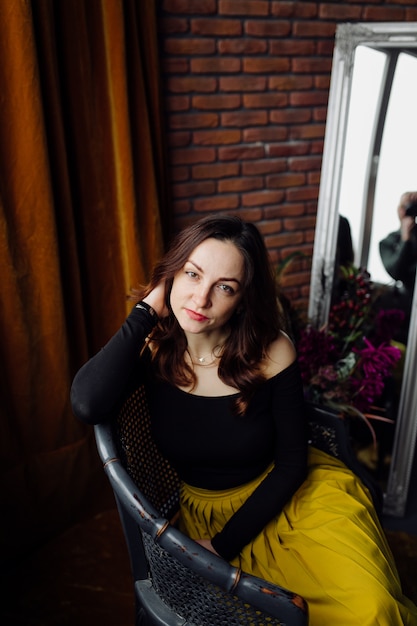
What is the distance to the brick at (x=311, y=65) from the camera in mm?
2373

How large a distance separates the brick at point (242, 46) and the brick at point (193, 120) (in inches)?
10.1

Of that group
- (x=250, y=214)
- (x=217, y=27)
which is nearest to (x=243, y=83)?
(x=217, y=27)

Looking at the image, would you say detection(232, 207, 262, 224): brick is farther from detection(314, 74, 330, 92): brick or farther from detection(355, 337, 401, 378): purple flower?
detection(355, 337, 401, 378): purple flower

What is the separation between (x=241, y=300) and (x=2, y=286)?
2.84ft

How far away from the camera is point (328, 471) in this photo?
60.1 inches

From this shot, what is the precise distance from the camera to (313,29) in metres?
2.35

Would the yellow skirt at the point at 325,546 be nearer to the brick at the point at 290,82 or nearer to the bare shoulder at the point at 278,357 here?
the bare shoulder at the point at 278,357

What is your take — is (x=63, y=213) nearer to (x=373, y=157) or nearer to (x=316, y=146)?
(x=373, y=157)

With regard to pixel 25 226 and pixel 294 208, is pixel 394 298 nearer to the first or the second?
pixel 294 208

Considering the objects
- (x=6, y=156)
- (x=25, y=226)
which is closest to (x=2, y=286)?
(x=25, y=226)

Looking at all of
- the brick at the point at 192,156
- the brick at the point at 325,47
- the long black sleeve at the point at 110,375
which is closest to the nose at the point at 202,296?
the long black sleeve at the point at 110,375

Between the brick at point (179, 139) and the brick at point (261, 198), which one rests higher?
the brick at point (179, 139)

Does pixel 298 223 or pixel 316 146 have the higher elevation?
pixel 316 146

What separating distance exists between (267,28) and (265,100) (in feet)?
0.93
